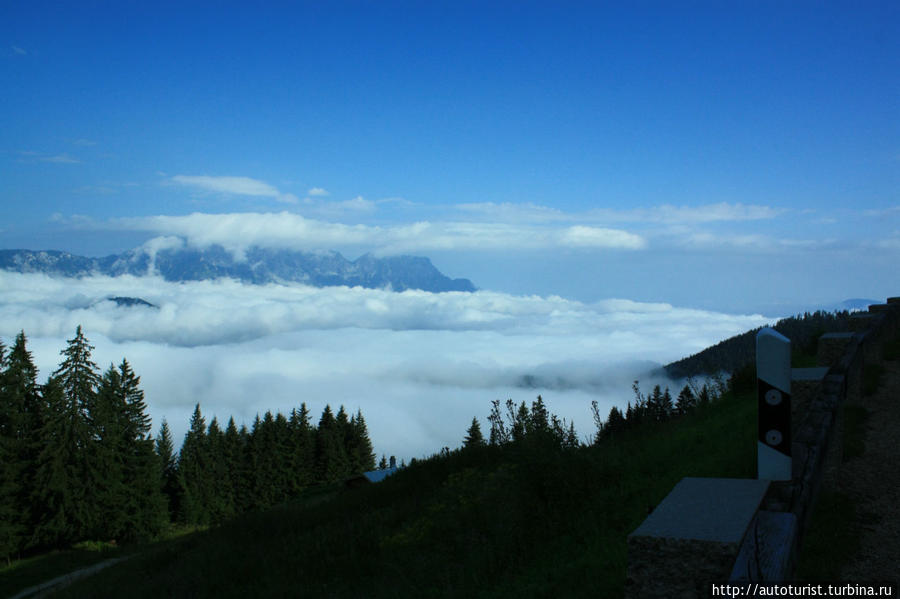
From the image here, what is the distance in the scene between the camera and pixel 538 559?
6.96m

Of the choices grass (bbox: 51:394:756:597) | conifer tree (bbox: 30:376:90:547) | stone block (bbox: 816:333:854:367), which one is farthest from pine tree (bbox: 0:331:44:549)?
stone block (bbox: 816:333:854:367)

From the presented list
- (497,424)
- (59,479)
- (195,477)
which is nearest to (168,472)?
(195,477)

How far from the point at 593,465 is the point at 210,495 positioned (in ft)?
242

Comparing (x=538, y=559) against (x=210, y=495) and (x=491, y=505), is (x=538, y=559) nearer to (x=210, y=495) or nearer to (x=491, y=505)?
(x=491, y=505)

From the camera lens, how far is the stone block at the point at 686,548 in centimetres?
301

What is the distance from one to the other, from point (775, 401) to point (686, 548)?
2175 millimetres

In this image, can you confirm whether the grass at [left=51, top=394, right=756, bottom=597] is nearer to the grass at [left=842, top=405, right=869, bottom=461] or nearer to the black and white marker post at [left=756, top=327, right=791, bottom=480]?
the grass at [left=842, top=405, right=869, bottom=461]

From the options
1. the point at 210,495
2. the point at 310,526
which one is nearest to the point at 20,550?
the point at 210,495

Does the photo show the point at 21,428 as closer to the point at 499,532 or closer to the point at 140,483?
the point at 140,483

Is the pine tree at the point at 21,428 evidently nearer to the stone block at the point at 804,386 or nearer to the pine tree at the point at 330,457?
the pine tree at the point at 330,457

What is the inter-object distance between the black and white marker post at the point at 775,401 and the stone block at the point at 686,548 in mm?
1279

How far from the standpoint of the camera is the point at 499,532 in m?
8.04

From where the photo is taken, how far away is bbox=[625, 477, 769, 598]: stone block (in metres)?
3.01

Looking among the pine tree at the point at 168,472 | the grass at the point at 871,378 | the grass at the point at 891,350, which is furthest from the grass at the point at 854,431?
the pine tree at the point at 168,472
